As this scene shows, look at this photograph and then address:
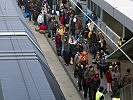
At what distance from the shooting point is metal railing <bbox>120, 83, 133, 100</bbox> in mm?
12633

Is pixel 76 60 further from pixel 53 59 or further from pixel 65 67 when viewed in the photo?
pixel 53 59

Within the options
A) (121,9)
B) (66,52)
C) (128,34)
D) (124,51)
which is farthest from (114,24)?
(124,51)

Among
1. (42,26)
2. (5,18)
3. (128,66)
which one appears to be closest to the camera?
(5,18)

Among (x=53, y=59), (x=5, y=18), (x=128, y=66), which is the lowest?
(x=53, y=59)

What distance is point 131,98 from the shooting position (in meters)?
12.6

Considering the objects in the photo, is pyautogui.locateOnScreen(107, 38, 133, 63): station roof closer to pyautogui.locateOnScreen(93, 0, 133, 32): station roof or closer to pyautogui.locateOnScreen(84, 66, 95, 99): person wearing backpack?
pyautogui.locateOnScreen(93, 0, 133, 32): station roof

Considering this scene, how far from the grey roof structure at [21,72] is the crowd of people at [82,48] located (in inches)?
153

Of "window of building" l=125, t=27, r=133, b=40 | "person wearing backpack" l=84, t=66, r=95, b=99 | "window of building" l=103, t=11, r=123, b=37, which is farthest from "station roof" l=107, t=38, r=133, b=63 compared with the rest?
"window of building" l=103, t=11, r=123, b=37

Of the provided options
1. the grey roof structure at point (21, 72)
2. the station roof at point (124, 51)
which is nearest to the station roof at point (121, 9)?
the station roof at point (124, 51)

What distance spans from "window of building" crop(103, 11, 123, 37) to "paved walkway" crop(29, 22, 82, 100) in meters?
3.11

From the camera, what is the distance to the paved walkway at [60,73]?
14761 mm

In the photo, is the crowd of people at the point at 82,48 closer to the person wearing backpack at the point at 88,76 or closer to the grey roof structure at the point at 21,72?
the person wearing backpack at the point at 88,76

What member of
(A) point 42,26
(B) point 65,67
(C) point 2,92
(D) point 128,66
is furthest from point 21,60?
(A) point 42,26

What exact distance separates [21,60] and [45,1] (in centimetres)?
1767
